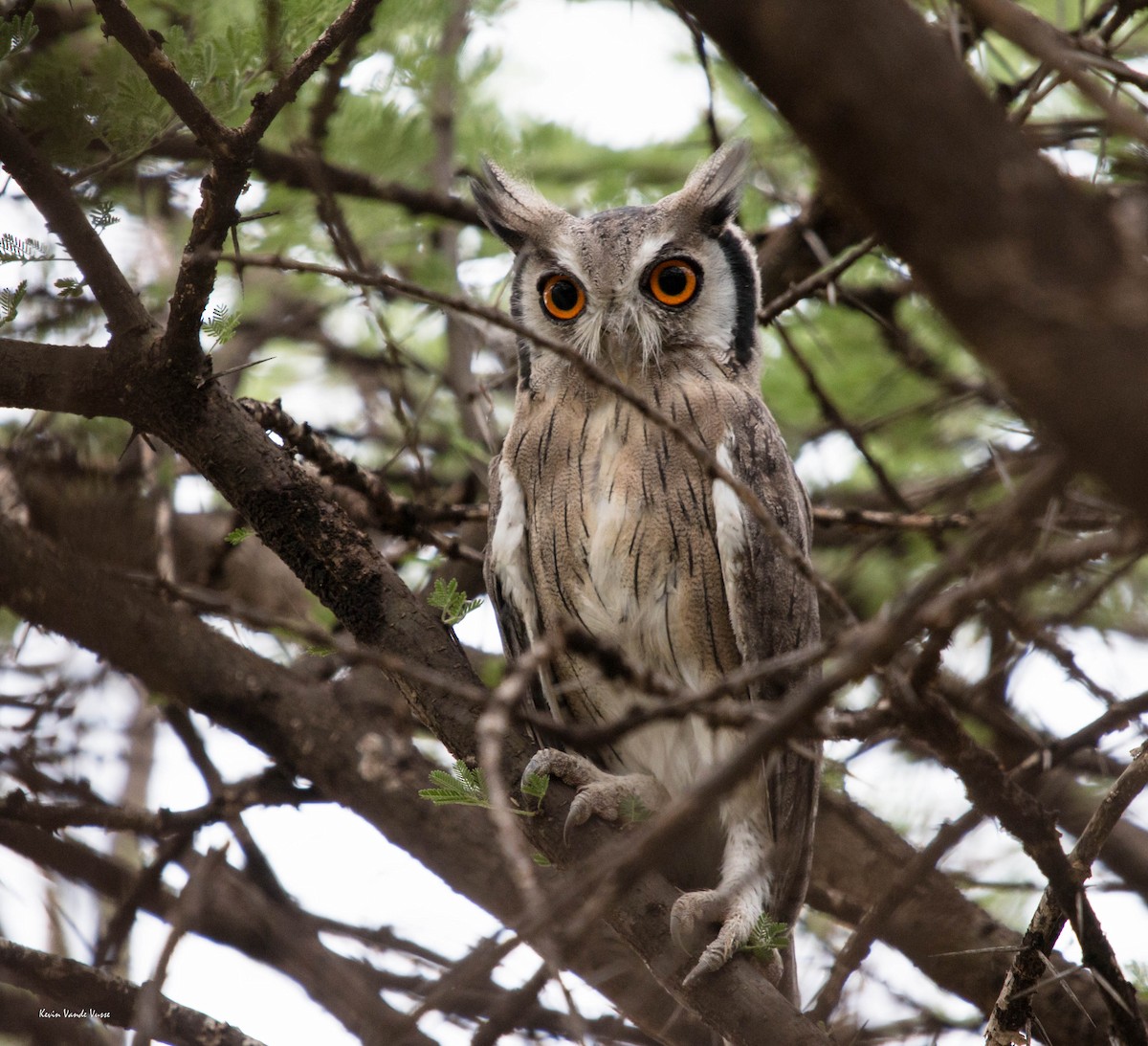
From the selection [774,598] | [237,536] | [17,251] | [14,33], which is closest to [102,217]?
[17,251]

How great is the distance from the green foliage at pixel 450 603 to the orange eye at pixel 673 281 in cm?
106

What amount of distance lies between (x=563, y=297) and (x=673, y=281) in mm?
285

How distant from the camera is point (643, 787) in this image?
2656mm

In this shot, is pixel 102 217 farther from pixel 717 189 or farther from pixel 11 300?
pixel 717 189

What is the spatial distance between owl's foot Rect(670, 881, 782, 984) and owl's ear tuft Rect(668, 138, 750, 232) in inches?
67.2

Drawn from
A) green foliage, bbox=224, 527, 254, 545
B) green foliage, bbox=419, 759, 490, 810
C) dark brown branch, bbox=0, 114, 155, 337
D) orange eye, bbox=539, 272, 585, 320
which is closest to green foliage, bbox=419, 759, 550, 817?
green foliage, bbox=419, 759, 490, 810

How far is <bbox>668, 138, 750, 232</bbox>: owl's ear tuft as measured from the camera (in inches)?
117

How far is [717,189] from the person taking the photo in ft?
9.82

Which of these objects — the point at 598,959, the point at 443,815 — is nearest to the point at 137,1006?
the point at 443,815

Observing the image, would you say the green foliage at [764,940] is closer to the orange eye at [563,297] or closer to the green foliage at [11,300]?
Answer: the orange eye at [563,297]

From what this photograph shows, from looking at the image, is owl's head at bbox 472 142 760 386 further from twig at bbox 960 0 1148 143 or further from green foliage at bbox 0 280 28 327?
twig at bbox 960 0 1148 143

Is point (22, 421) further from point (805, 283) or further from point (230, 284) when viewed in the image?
point (805, 283)

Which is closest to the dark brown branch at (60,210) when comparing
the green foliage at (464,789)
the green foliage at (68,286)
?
the green foliage at (68,286)

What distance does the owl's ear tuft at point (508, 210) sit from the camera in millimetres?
3072
